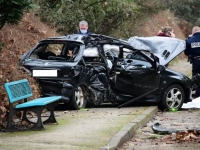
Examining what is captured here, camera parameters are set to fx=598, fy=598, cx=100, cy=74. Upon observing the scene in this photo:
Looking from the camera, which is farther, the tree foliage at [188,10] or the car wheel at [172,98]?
the tree foliage at [188,10]

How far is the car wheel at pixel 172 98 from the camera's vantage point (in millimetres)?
14984

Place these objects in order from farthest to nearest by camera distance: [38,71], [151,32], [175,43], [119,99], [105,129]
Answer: [151,32] → [175,43] → [119,99] → [38,71] → [105,129]

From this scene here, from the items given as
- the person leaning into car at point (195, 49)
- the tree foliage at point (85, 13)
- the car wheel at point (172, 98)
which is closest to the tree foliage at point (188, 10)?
the tree foliage at point (85, 13)

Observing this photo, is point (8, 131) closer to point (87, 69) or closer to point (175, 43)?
point (87, 69)

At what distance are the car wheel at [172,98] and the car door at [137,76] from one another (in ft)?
1.08

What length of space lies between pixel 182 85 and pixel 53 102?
16.4 ft

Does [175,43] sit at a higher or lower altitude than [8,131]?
higher

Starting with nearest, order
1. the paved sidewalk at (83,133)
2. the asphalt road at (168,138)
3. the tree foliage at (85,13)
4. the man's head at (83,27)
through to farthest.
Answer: the paved sidewalk at (83,133) → the asphalt road at (168,138) → the man's head at (83,27) → the tree foliage at (85,13)

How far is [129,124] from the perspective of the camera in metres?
11.1

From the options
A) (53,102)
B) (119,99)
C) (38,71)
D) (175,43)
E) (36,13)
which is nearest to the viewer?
(53,102)

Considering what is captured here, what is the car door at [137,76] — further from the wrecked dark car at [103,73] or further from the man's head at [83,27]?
the man's head at [83,27]

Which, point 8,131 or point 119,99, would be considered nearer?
point 8,131

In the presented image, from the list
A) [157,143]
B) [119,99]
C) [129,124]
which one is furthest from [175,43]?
[157,143]

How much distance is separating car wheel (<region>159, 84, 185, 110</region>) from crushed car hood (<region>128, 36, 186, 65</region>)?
2.64 feet
